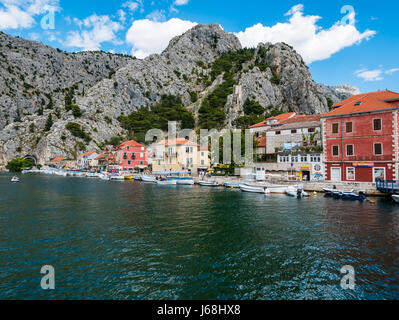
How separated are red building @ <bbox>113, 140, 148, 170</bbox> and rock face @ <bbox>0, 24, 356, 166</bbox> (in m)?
34.3

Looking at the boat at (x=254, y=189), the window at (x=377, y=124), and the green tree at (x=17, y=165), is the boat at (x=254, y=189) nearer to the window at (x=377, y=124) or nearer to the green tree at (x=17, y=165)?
the window at (x=377, y=124)

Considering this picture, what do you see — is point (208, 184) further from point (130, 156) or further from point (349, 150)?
point (130, 156)

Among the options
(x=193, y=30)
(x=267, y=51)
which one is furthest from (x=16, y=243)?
(x=193, y=30)

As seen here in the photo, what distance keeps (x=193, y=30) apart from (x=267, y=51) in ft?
241

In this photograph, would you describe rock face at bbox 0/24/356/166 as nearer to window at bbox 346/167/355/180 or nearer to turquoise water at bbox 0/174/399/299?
window at bbox 346/167/355/180

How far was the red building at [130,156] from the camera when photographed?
305ft

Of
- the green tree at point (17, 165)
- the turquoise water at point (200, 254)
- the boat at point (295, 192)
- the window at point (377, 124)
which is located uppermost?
the window at point (377, 124)

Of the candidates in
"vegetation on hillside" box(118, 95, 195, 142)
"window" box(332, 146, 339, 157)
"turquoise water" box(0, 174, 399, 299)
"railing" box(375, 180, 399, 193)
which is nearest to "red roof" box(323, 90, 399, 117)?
"window" box(332, 146, 339, 157)

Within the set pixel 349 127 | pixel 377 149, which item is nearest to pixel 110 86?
pixel 349 127

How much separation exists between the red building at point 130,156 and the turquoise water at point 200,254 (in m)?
69.1

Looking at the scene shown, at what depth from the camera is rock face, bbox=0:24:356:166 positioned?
120m

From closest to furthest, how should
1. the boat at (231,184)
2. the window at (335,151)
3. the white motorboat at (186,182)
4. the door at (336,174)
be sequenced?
the window at (335,151) → the door at (336,174) → the boat at (231,184) → the white motorboat at (186,182)

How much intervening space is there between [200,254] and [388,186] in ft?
106

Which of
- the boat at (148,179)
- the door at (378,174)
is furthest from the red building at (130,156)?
the door at (378,174)
